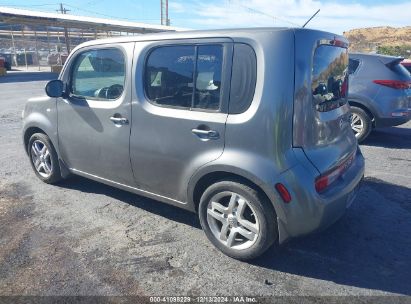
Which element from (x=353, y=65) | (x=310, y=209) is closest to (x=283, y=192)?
(x=310, y=209)

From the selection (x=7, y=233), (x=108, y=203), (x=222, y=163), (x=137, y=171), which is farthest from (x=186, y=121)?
(x=7, y=233)

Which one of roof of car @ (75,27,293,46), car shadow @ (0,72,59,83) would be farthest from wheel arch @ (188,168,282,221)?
car shadow @ (0,72,59,83)

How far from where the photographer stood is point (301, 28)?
2.73 meters

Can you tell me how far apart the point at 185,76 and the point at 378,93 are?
472cm

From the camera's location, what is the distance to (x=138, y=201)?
13.8 feet

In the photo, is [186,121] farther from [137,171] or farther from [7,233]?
[7,233]

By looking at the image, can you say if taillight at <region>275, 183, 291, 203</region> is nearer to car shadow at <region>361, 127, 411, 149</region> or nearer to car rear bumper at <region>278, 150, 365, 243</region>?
car rear bumper at <region>278, 150, 365, 243</region>

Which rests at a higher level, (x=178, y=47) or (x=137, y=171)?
(x=178, y=47)

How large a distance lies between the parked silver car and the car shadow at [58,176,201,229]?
14.2ft

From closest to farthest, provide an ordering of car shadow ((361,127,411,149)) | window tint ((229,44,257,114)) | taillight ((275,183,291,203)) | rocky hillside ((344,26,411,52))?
taillight ((275,183,291,203)), window tint ((229,44,257,114)), car shadow ((361,127,411,149)), rocky hillside ((344,26,411,52))

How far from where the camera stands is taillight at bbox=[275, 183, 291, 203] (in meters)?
2.64

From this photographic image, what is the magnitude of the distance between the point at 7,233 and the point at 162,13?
66.8m

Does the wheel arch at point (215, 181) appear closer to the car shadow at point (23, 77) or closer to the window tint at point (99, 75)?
the window tint at point (99, 75)

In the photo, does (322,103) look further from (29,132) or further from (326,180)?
(29,132)
